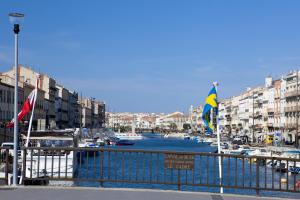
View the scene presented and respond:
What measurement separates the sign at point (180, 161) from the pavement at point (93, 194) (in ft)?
3.72

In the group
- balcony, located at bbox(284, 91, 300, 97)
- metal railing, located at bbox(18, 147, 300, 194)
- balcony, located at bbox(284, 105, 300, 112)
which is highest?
balcony, located at bbox(284, 91, 300, 97)

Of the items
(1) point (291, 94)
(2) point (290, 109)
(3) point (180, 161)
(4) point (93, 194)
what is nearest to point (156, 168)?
(3) point (180, 161)

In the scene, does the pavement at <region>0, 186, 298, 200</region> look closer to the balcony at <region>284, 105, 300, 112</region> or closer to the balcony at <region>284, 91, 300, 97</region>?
the balcony at <region>284, 105, 300, 112</region>

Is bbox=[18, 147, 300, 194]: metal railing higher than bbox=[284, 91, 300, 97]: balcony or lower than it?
lower

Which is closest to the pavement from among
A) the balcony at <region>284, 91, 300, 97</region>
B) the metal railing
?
the metal railing

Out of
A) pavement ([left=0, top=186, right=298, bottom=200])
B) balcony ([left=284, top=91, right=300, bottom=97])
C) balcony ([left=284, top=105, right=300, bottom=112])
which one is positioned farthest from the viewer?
balcony ([left=284, top=91, right=300, bottom=97])

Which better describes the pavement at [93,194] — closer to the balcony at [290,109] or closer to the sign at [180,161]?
the sign at [180,161]

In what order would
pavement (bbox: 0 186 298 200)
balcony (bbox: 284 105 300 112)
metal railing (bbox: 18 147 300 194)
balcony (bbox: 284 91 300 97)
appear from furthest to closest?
balcony (bbox: 284 91 300 97) → balcony (bbox: 284 105 300 112) → metal railing (bbox: 18 147 300 194) → pavement (bbox: 0 186 298 200)

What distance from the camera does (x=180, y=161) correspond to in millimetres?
17328

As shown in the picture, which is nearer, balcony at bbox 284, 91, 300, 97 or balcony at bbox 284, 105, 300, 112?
balcony at bbox 284, 105, 300, 112

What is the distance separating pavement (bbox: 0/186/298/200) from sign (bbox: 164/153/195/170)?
1135 mm

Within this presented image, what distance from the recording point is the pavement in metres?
14.9

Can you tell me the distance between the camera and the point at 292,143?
5020 inches

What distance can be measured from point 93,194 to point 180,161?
9.98ft
